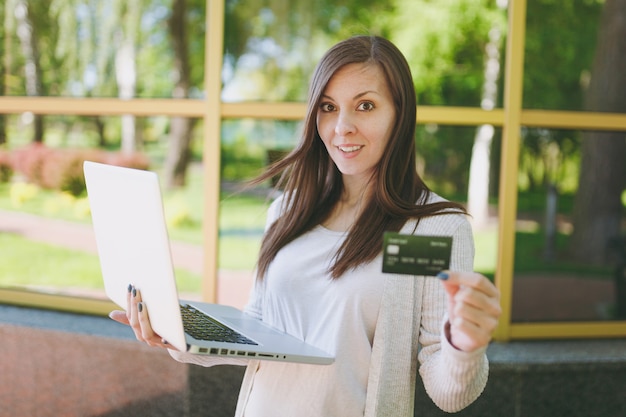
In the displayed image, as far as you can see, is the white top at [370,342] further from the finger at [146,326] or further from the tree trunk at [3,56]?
the tree trunk at [3,56]

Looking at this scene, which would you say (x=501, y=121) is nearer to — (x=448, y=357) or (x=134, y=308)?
(x=448, y=357)

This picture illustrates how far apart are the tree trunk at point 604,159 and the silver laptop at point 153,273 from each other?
5.23 ft

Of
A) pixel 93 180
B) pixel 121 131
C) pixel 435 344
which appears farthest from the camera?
pixel 121 131

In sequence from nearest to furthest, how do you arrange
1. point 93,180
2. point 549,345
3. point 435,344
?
point 435,344 < point 93,180 < point 549,345

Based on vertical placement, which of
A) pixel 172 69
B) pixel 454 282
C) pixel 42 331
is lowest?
pixel 42 331

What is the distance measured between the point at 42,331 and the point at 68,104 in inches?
37.0

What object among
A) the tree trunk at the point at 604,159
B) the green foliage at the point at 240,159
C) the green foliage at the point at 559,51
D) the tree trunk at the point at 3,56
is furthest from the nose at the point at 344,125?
the tree trunk at the point at 3,56

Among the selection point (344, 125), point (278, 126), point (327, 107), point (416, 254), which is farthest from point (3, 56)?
point (416, 254)

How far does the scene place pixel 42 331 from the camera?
2512 mm

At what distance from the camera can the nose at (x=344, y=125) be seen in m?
1.47

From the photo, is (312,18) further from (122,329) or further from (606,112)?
(122,329)

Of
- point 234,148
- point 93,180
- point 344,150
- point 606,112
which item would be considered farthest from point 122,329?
point 606,112

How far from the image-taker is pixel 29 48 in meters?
2.99

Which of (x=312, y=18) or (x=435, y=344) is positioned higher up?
(x=312, y=18)
